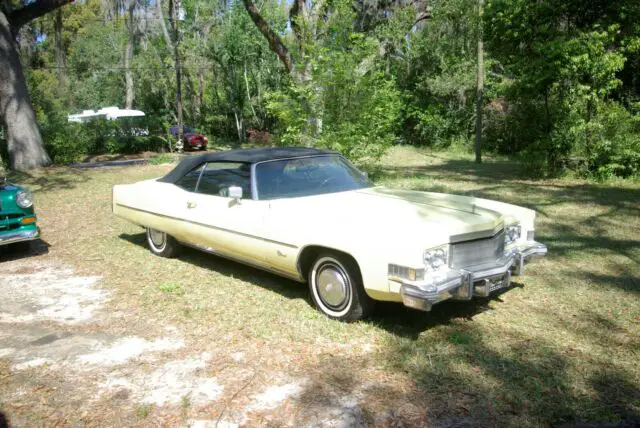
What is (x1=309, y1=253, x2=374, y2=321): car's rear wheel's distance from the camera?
4391 millimetres

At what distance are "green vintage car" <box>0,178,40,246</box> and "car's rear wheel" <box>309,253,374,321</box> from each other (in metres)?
4.18

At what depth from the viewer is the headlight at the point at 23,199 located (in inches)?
266

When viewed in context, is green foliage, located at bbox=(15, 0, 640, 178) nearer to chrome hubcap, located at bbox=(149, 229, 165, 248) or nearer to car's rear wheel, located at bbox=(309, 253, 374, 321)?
chrome hubcap, located at bbox=(149, 229, 165, 248)

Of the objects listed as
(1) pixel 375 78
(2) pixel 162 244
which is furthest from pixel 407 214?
(1) pixel 375 78

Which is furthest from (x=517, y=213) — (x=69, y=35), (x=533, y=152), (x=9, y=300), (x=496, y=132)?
(x=69, y=35)

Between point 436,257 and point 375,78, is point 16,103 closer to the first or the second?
point 375,78

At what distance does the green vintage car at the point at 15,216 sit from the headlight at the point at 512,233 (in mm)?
5702

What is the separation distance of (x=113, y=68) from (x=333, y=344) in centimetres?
4338

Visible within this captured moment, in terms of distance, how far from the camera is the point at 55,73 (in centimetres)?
5069

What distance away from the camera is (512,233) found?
16.0ft

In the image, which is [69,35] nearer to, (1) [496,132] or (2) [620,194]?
(1) [496,132]

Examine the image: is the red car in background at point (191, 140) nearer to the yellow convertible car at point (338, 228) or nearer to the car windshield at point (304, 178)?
the yellow convertible car at point (338, 228)

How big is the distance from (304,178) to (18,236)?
387 centimetres

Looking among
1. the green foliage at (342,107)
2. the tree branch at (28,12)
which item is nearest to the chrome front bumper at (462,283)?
the green foliage at (342,107)
